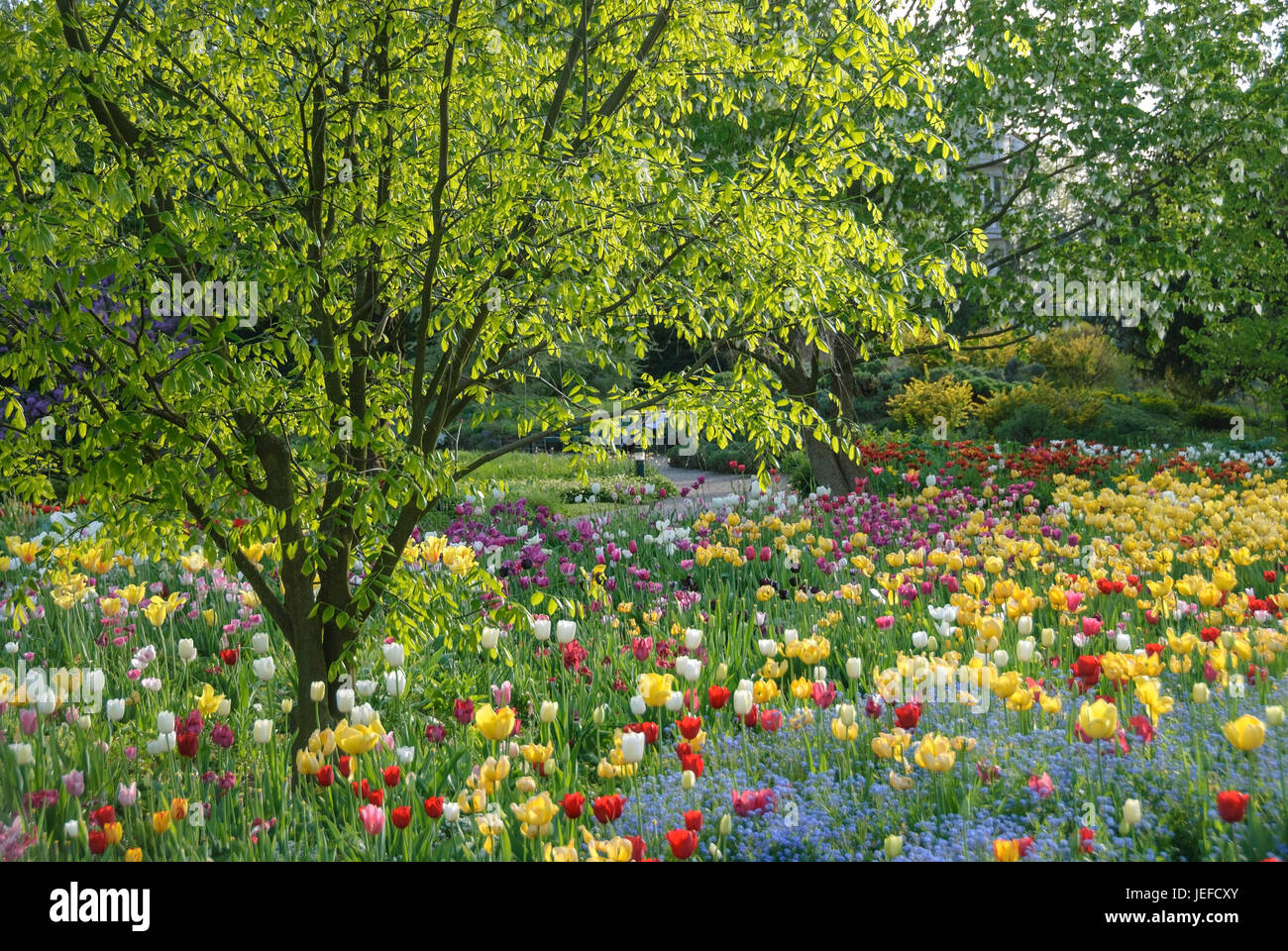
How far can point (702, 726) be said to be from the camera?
361 cm

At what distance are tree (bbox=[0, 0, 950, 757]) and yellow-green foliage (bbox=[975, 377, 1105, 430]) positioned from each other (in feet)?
39.6

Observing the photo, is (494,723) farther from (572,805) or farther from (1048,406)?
(1048,406)

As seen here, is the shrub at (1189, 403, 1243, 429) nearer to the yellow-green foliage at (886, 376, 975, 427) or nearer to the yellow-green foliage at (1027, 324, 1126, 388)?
the yellow-green foliage at (1027, 324, 1126, 388)

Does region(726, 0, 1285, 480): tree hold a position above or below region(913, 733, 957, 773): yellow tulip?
above

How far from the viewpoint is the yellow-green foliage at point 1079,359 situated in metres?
20.5

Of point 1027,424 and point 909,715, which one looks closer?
point 909,715

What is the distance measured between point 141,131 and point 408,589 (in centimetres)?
195

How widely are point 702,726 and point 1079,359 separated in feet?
64.9

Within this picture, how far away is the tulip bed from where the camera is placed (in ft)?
8.39

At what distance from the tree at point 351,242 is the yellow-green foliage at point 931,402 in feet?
44.6

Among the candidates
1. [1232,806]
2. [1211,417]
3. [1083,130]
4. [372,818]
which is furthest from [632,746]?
[1211,417]

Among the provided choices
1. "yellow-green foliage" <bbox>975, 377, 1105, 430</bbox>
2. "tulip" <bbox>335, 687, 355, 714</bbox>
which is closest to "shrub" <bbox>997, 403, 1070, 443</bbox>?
"yellow-green foliage" <bbox>975, 377, 1105, 430</bbox>

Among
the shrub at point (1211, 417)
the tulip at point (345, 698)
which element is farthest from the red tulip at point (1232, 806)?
the shrub at point (1211, 417)

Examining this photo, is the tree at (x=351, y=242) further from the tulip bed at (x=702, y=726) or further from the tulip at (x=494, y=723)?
the tulip at (x=494, y=723)
